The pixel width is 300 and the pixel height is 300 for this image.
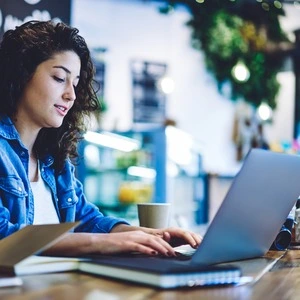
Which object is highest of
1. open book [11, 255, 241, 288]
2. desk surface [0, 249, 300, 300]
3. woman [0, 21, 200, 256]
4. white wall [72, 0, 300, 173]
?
white wall [72, 0, 300, 173]

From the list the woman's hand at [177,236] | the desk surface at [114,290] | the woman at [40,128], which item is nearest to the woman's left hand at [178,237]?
the woman's hand at [177,236]

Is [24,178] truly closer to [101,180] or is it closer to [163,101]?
[101,180]

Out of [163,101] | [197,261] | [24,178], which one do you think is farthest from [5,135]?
[163,101]

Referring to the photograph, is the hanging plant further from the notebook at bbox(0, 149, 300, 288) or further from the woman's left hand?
the notebook at bbox(0, 149, 300, 288)

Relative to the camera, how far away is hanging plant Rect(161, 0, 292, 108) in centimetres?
762

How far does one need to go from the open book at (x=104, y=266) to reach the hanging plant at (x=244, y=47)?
6633mm

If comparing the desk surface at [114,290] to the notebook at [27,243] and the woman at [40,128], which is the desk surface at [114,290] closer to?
the notebook at [27,243]

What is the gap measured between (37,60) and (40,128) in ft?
0.69

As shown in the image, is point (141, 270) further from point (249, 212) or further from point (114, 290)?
point (249, 212)

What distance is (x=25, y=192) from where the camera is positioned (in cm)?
176

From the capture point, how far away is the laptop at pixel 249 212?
3.64 ft

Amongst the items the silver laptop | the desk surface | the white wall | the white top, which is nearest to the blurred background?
the white wall

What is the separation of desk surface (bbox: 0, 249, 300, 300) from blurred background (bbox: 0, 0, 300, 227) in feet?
15.0

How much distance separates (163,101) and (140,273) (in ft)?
21.1
